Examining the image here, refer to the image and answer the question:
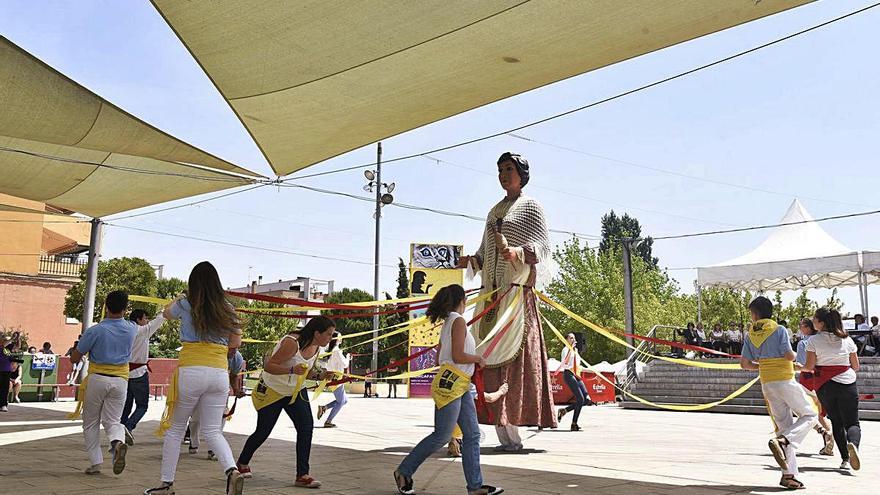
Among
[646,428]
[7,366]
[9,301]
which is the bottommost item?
[646,428]

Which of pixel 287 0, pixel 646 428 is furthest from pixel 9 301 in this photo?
pixel 287 0

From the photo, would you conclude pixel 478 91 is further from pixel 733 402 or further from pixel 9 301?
pixel 9 301

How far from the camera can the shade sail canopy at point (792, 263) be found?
20.7 metres

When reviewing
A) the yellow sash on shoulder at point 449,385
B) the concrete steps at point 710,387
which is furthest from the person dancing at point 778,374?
the concrete steps at point 710,387

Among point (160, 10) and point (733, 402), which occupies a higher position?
point (160, 10)

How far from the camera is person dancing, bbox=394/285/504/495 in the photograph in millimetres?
4715

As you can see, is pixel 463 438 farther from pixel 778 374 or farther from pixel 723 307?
pixel 723 307

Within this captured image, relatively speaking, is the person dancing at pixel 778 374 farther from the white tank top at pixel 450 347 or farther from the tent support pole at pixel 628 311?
the tent support pole at pixel 628 311

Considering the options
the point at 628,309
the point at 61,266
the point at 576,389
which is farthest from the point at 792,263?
the point at 61,266

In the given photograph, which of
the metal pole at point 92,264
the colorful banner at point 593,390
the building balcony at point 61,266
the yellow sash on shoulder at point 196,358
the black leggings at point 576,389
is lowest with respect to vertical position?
the colorful banner at point 593,390

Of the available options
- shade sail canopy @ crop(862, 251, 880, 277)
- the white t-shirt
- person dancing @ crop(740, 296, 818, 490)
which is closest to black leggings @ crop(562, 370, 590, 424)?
the white t-shirt

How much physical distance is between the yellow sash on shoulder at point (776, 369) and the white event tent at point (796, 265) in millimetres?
16341

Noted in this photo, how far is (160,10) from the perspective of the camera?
5656 mm

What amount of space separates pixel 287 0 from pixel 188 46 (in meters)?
1.31
